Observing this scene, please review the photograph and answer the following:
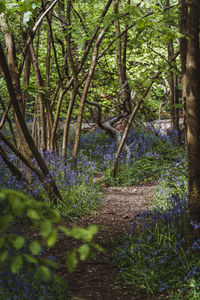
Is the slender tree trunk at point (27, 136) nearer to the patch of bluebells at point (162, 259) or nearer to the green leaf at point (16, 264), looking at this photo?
the patch of bluebells at point (162, 259)

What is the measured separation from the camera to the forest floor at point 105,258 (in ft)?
8.29

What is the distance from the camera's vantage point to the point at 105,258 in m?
3.10

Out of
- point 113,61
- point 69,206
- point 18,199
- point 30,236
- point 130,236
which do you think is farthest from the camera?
point 113,61

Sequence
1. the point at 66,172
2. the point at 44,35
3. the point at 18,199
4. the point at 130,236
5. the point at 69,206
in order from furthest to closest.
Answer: the point at 44,35 < the point at 66,172 < the point at 69,206 < the point at 130,236 < the point at 18,199

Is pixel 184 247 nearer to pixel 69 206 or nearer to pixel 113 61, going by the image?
pixel 69 206

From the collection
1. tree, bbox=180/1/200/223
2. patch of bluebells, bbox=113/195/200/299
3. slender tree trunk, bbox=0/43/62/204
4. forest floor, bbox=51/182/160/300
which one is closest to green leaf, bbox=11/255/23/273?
forest floor, bbox=51/182/160/300

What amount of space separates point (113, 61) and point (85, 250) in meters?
13.6

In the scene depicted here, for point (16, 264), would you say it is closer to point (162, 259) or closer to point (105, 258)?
point (162, 259)

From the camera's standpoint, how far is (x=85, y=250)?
1036 millimetres

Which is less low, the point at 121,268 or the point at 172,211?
the point at 172,211

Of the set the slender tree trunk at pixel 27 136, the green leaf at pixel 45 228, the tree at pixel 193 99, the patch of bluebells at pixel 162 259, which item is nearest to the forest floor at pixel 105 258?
the patch of bluebells at pixel 162 259

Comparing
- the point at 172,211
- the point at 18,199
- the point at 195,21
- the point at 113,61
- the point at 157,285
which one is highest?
the point at 113,61

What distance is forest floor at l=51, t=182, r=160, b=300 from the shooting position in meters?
2.53

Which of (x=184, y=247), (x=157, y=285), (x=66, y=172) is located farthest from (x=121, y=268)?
(x=66, y=172)
